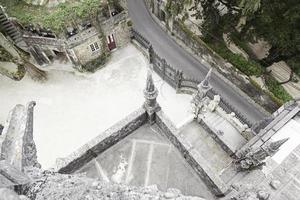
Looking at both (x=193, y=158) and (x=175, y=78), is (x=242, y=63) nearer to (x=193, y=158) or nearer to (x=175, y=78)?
(x=175, y=78)

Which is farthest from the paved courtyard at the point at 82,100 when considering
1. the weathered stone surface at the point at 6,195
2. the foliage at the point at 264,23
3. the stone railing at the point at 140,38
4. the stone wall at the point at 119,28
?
the weathered stone surface at the point at 6,195

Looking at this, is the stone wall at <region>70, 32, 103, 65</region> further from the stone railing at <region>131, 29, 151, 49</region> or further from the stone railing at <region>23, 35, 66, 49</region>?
the stone railing at <region>131, 29, 151, 49</region>

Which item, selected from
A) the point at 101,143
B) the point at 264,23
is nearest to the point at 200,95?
the point at 101,143

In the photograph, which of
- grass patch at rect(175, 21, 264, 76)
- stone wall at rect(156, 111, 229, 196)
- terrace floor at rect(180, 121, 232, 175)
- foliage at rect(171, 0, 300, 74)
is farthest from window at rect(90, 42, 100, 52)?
stone wall at rect(156, 111, 229, 196)

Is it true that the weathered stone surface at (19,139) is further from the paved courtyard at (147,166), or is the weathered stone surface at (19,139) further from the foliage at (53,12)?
the foliage at (53,12)

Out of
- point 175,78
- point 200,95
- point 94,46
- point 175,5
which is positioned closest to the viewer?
point 200,95

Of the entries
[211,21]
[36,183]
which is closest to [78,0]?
[211,21]
